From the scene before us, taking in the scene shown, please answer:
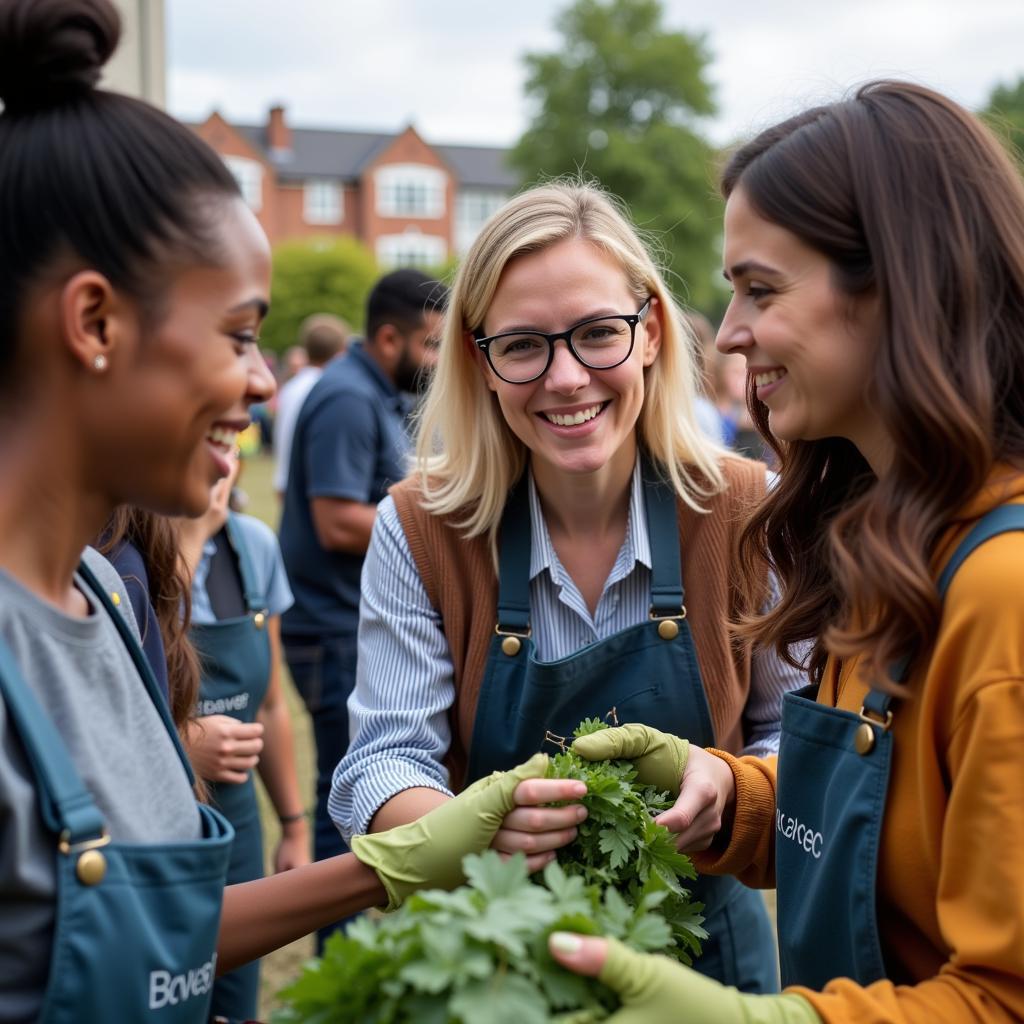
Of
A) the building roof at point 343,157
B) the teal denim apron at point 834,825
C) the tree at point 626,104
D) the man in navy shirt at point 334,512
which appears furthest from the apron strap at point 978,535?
the building roof at point 343,157

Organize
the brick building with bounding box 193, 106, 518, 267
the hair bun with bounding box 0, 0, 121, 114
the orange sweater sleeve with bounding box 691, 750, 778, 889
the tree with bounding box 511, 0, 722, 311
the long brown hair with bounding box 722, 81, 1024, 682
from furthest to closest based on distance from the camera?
the brick building with bounding box 193, 106, 518, 267, the tree with bounding box 511, 0, 722, 311, the orange sweater sleeve with bounding box 691, 750, 778, 889, the long brown hair with bounding box 722, 81, 1024, 682, the hair bun with bounding box 0, 0, 121, 114

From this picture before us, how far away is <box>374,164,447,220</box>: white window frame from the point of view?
57406 mm

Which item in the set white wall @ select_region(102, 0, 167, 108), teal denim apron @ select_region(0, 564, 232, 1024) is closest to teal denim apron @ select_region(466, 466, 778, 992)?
teal denim apron @ select_region(0, 564, 232, 1024)

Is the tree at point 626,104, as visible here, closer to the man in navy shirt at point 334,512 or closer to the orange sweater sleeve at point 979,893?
the man in navy shirt at point 334,512

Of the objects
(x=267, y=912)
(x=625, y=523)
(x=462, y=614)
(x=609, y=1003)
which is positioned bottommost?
(x=267, y=912)

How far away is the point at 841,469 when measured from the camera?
2193 mm

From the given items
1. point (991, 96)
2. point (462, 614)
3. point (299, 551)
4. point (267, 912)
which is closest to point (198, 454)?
point (267, 912)

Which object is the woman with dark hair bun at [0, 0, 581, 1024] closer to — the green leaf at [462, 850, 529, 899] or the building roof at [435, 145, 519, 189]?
the green leaf at [462, 850, 529, 899]

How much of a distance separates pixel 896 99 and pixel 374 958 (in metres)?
1.46

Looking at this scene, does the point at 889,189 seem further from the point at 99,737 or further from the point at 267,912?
the point at 267,912

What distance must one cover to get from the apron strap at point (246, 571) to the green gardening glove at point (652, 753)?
1670 millimetres

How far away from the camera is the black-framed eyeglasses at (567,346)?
8.18 ft

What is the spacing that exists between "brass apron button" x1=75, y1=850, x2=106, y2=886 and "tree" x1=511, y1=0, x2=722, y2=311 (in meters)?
40.2

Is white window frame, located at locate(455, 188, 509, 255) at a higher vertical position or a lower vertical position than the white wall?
higher
